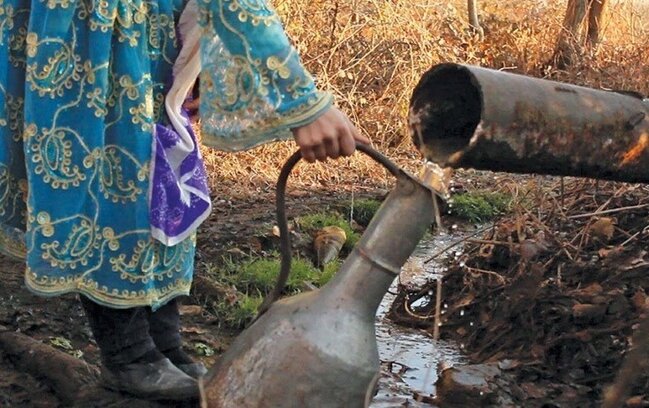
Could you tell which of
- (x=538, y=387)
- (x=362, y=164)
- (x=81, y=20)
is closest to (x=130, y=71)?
(x=81, y=20)

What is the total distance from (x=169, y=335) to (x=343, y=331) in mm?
1034

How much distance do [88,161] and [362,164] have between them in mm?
5057

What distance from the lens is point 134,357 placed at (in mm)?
3041

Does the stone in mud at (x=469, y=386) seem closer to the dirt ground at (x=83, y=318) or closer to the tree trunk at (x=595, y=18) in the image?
the dirt ground at (x=83, y=318)

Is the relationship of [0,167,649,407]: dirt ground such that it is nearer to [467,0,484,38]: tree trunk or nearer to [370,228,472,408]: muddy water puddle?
[370,228,472,408]: muddy water puddle

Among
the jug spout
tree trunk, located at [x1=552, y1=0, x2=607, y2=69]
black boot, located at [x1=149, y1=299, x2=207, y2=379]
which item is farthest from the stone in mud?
tree trunk, located at [x1=552, y1=0, x2=607, y2=69]

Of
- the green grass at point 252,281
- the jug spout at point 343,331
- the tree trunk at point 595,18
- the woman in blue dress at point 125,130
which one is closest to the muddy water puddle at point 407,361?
the green grass at point 252,281

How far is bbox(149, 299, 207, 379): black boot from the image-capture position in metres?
3.19

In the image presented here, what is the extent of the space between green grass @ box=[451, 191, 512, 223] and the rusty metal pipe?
163 inches

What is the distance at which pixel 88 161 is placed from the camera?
9.16ft

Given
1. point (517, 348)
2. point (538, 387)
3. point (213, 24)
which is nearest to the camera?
point (213, 24)

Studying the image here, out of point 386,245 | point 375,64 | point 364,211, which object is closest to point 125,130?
point 386,245

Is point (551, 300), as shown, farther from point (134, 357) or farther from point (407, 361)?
point (134, 357)

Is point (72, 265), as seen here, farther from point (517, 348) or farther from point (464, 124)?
point (517, 348)
